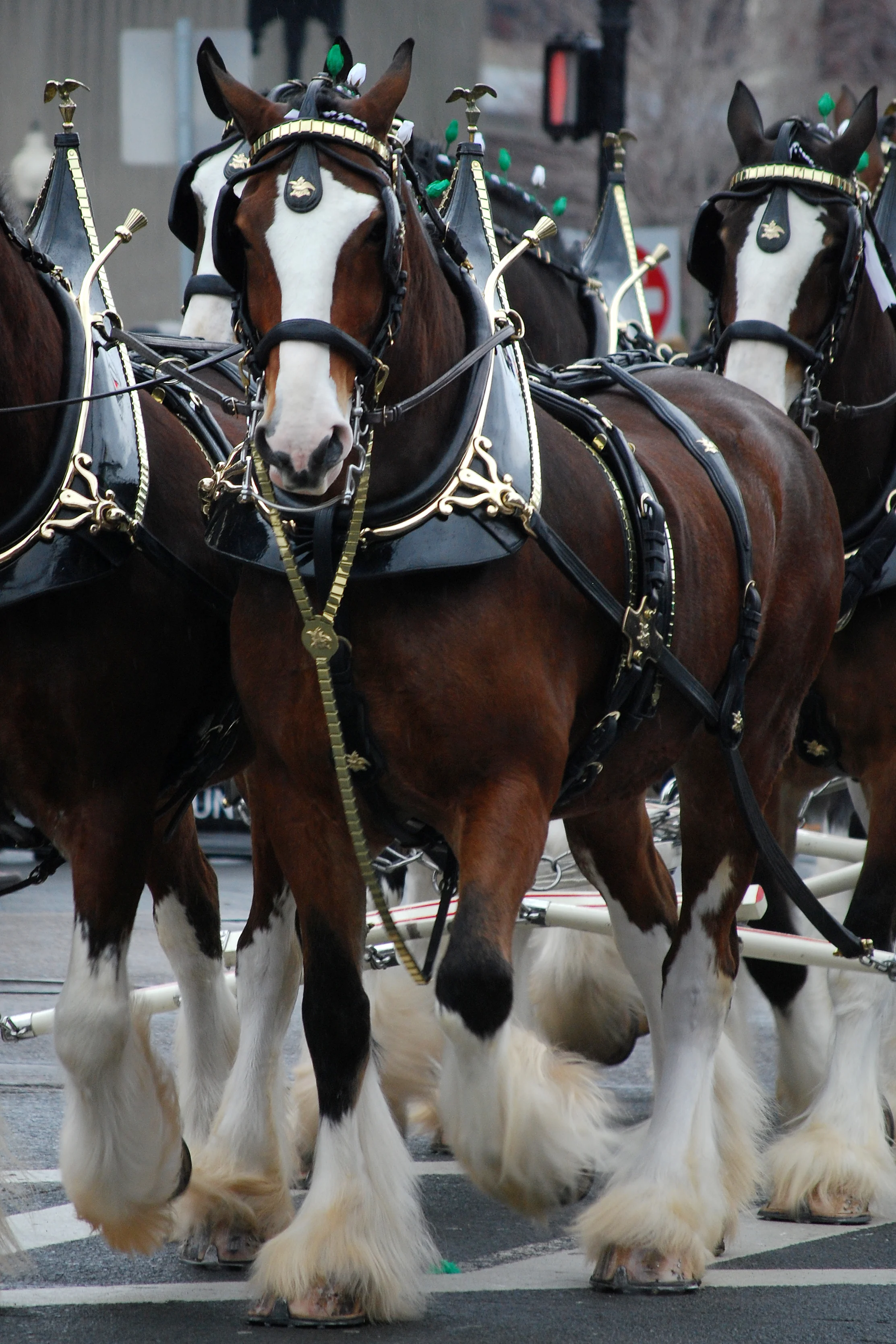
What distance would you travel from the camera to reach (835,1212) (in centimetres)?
480

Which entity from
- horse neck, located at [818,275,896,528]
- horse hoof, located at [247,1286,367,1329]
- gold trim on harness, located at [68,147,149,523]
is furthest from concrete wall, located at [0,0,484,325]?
horse hoof, located at [247,1286,367,1329]

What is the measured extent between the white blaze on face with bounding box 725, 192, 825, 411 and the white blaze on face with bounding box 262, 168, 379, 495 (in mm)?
1874

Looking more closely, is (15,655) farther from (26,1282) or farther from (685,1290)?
(685,1290)

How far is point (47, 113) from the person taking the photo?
12008 mm

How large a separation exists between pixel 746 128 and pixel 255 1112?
305cm

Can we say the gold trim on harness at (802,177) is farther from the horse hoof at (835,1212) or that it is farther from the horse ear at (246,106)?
the horse hoof at (835,1212)

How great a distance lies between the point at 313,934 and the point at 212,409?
170cm

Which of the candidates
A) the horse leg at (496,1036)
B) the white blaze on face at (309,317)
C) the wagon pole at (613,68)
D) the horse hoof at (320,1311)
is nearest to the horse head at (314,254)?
the white blaze on face at (309,317)

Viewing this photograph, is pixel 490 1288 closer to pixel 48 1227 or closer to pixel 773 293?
pixel 48 1227

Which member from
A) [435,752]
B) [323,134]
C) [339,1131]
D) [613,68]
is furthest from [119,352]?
[613,68]

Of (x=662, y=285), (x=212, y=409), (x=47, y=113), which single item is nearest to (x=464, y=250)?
(x=212, y=409)

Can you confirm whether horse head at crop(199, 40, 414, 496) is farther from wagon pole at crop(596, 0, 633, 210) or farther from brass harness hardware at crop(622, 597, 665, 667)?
wagon pole at crop(596, 0, 633, 210)

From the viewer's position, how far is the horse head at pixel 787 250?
199 inches

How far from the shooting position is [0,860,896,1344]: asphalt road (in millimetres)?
3830
